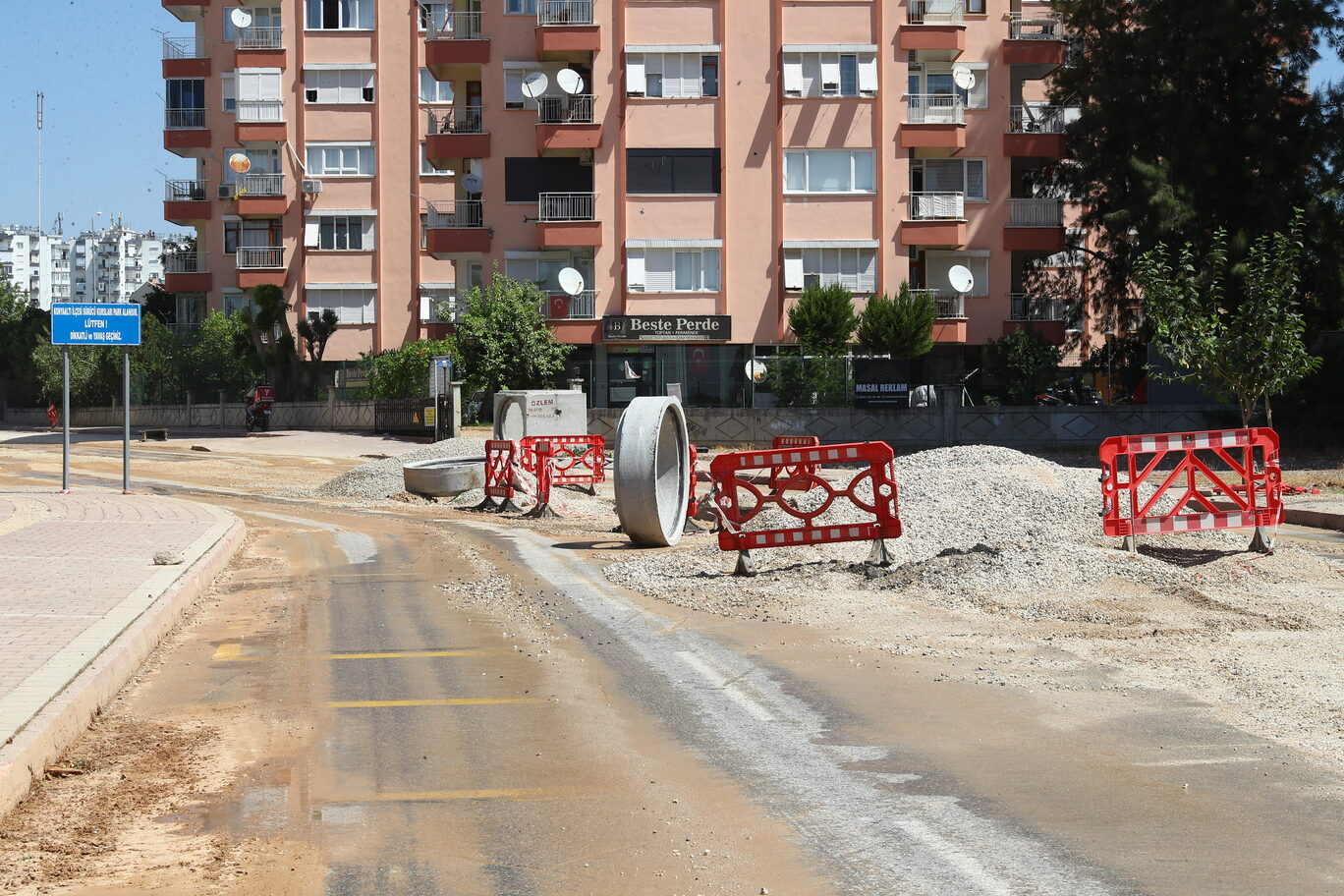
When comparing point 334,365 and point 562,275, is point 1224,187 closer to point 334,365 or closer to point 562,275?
point 562,275

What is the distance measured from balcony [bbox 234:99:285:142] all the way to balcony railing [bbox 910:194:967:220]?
30.7 meters

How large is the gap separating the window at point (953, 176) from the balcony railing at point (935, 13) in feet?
16.6

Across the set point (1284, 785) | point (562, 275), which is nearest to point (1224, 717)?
point (1284, 785)

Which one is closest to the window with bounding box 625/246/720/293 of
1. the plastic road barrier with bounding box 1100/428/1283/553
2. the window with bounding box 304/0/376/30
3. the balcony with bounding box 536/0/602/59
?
the balcony with bounding box 536/0/602/59

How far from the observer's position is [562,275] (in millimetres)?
50938

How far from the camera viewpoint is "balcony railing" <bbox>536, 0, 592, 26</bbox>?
2050 inches

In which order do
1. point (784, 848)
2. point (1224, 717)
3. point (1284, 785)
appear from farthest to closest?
point (1224, 717)
point (1284, 785)
point (784, 848)

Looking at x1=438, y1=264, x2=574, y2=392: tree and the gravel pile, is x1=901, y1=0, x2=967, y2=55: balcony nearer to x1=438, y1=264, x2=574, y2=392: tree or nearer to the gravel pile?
x1=438, y1=264, x2=574, y2=392: tree

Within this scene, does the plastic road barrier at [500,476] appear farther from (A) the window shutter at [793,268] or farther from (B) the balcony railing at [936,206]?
(B) the balcony railing at [936,206]

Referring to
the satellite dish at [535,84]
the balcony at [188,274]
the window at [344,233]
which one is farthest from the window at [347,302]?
the satellite dish at [535,84]

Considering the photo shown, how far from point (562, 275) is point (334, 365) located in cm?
1902

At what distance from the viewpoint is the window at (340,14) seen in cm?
6594

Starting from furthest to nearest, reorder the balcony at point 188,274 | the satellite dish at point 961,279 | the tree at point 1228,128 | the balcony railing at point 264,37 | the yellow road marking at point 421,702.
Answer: the balcony at point 188,274, the balcony railing at point 264,37, the satellite dish at point 961,279, the tree at point 1228,128, the yellow road marking at point 421,702

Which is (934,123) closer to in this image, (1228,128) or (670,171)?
(670,171)
